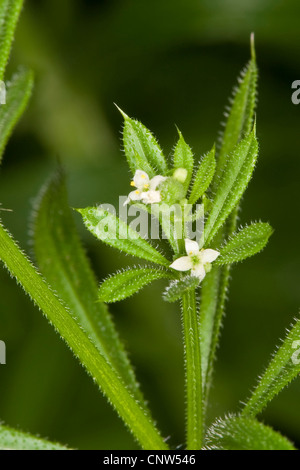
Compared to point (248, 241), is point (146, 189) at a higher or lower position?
higher

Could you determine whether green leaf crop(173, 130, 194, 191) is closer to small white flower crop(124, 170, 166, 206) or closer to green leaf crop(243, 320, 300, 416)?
small white flower crop(124, 170, 166, 206)

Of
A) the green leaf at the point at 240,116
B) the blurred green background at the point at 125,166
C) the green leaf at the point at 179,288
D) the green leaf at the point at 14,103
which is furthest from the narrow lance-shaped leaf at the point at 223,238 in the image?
the blurred green background at the point at 125,166

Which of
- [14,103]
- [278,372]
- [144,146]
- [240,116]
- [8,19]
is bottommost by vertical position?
[278,372]

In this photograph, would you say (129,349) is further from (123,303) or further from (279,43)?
(279,43)

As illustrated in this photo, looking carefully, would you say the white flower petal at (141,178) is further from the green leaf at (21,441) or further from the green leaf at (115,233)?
the green leaf at (21,441)

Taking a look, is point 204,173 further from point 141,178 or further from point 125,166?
point 125,166

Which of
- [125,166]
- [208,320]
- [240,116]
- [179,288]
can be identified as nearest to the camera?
[179,288]

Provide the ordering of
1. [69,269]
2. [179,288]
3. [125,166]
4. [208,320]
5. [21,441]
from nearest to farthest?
[179,288] < [21,441] < [208,320] < [69,269] < [125,166]

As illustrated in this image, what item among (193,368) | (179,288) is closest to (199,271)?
(179,288)

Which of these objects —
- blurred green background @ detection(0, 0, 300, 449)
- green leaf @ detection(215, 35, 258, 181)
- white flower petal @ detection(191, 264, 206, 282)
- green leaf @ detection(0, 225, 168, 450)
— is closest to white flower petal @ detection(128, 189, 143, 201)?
white flower petal @ detection(191, 264, 206, 282)
